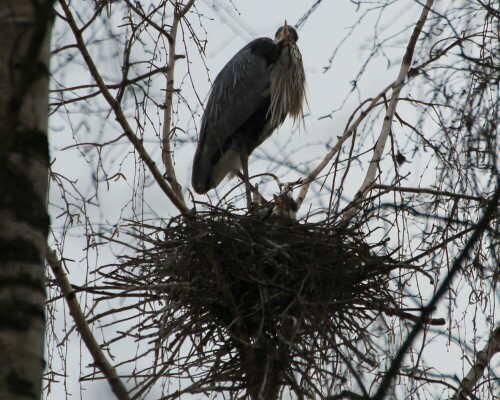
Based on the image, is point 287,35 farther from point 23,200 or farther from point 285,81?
point 23,200

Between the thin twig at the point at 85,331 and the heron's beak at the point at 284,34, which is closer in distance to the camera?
the thin twig at the point at 85,331

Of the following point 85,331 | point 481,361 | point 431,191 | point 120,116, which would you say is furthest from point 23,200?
point 481,361

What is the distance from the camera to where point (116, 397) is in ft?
9.68

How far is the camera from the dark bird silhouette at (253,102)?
225 inches

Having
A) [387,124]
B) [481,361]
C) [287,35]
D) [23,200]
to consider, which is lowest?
[23,200]

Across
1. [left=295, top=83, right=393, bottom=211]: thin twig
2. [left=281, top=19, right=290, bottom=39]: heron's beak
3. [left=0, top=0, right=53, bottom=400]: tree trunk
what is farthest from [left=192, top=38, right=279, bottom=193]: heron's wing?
[left=0, top=0, right=53, bottom=400]: tree trunk

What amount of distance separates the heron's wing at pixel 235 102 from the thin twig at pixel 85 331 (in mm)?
2453

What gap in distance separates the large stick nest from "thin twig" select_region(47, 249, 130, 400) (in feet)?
0.75

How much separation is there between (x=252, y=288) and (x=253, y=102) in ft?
9.56

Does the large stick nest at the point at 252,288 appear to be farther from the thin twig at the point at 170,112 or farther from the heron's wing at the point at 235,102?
the heron's wing at the point at 235,102

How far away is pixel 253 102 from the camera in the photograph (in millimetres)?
5859

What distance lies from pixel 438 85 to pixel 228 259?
3.50 feet

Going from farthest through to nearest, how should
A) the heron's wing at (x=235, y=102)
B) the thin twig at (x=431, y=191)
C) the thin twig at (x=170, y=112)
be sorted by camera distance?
1. the heron's wing at (x=235, y=102)
2. the thin twig at (x=170, y=112)
3. the thin twig at (x=431, y=191)

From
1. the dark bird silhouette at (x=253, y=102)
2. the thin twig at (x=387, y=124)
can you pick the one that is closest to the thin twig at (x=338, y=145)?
the thin twig at (x=387, y=124)
